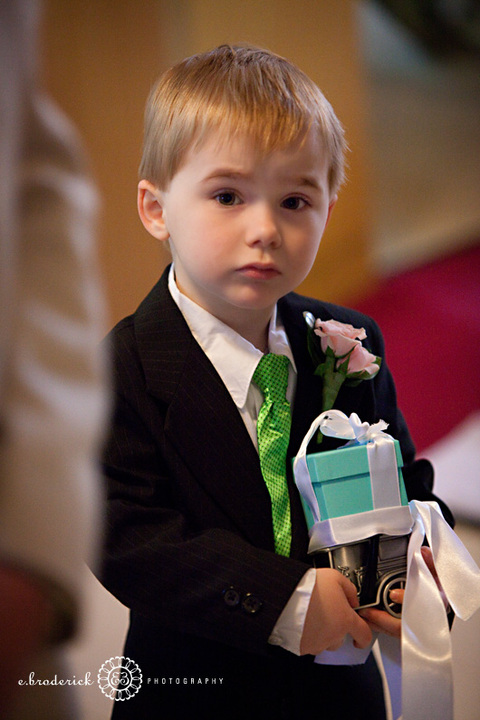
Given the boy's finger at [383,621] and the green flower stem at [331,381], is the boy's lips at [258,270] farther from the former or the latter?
the boy's finger at [383,621]

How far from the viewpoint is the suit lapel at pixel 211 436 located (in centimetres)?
50

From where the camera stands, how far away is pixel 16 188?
0.25 meters

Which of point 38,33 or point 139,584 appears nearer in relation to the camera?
point 38,33

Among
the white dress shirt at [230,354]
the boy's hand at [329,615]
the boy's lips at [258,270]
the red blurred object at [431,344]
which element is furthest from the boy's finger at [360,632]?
the red blurred object at [431,344]

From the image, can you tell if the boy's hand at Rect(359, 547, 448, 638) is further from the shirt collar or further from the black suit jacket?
the shirt collar

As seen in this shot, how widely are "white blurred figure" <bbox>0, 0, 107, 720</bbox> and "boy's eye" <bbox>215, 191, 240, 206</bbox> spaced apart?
19 cm

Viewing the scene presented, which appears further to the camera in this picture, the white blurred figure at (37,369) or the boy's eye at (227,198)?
the boy's eye at (227,198)

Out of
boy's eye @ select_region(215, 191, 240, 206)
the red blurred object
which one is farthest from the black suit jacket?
the red blurred object

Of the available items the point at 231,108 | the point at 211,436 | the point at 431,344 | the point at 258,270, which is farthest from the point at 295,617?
the point at 431,344

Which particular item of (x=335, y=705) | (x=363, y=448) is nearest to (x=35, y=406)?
(x=363, y=448)

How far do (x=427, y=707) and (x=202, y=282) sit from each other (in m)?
0.35

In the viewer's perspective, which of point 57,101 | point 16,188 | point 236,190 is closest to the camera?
point 16,188

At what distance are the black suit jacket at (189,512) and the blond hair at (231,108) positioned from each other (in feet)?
0.38

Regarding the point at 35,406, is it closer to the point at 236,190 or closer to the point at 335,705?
the point at 236,190
